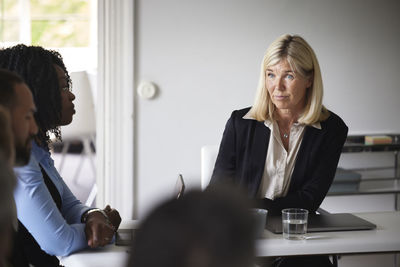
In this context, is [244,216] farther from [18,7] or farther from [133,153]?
[18,7]

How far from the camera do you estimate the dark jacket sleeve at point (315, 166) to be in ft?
8.13

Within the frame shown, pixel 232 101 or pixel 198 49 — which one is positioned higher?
pixel 198 49

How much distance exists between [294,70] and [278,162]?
39 centimetres

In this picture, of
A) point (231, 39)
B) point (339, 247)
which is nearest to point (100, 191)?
point (231, 39)

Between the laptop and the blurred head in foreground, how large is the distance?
1459 mm

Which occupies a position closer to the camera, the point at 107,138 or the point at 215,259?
the point at 215,259

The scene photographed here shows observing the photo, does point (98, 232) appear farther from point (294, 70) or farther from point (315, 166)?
point (294, 70)

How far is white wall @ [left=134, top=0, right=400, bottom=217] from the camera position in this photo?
4.00m

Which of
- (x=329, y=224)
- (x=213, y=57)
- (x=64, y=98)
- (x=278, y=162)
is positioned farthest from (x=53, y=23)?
(x=329, y=224)

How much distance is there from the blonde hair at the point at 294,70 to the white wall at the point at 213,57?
135 cm

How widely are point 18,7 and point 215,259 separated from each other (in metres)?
8.23

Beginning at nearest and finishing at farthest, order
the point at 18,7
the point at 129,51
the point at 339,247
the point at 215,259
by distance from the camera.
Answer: the point at 215,259, the point at 339,247, the point at 129,51, the point at 18,7

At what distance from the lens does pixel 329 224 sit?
2.12 m

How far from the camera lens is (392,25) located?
13.8 ft
